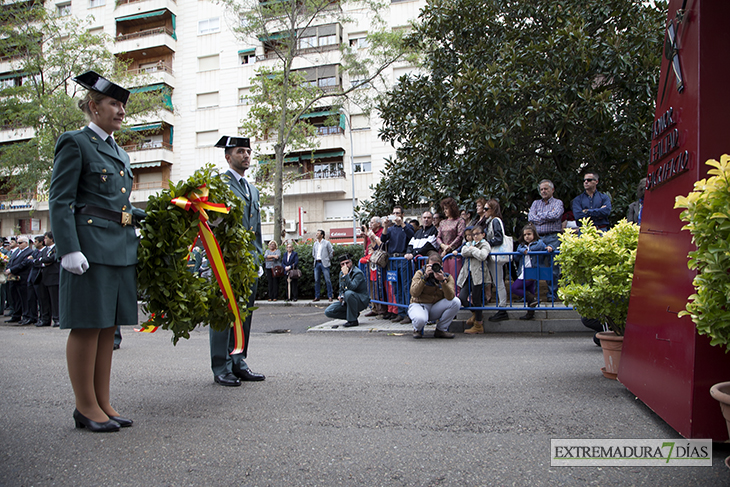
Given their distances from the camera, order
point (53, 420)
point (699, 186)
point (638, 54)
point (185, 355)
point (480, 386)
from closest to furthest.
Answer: point (699, 186)
point (53, 420)
point (480, 386)
point (185, 355)
point (638, 54)

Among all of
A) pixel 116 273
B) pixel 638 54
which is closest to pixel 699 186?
pixel 116 273

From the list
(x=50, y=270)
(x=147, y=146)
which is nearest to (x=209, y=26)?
(x=147, y=146)

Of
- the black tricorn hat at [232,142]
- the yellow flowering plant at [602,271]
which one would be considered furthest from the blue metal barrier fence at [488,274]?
the black tricorn hat at [232,142]

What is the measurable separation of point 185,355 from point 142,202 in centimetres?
3553

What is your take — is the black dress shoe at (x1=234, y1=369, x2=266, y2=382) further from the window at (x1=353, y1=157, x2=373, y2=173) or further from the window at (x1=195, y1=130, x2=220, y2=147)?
the window at (x1=195, y1=130, x2=220, y2=147)

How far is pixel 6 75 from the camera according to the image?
42.6 metres

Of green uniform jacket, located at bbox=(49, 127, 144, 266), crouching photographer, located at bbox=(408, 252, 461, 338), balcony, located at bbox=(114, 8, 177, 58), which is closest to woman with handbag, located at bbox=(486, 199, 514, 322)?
crouching photographer, located at bbox=(408, 252, 461, 338)

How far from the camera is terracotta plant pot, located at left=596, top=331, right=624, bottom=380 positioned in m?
4.64

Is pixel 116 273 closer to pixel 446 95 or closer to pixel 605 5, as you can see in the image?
pixel 446 95

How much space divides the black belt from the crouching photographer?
516cm

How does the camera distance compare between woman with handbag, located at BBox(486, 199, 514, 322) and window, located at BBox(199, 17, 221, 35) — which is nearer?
woman with handbag, located at BBox(486, 199, 514, 322)

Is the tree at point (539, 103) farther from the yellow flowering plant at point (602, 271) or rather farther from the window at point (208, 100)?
the window at point (208, 100)

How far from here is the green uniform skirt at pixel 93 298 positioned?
3.29 metres

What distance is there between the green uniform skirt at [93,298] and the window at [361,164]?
3349 cm
